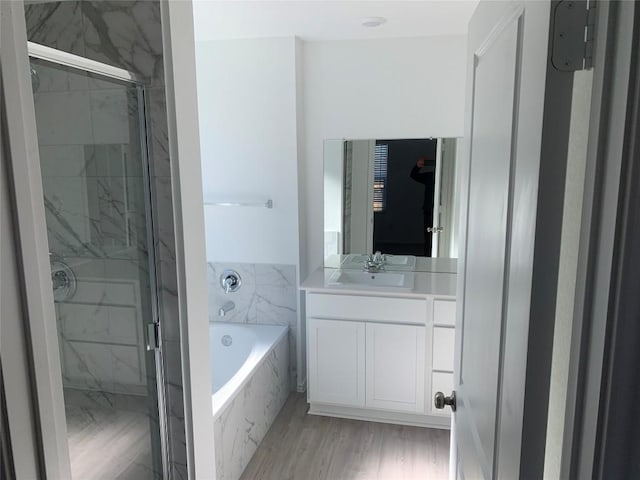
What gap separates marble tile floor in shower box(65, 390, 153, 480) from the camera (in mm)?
1640

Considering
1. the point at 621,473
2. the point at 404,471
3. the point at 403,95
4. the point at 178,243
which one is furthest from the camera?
the point at 403,95

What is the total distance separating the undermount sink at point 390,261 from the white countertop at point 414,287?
138mm

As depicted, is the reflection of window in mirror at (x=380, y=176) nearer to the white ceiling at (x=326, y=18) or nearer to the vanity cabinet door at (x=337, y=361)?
the white ceiling at (x=326, y=18)

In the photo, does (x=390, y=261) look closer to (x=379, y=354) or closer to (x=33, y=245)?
(x=379, y=354)

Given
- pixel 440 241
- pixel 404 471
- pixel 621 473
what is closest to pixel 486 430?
A: pixel 621 473

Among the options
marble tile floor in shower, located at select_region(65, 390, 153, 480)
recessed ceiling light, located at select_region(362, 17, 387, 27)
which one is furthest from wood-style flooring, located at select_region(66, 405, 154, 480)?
recessed ceiling light, located at select_region(362, 17, 387, 27)

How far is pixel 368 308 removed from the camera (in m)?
2.91

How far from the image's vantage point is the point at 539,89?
2.28 feet

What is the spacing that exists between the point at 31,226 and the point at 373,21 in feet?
8.06

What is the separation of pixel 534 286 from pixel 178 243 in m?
1.15

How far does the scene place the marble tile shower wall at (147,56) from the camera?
1.50 metres

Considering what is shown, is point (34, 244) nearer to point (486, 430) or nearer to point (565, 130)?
point (565, 130)

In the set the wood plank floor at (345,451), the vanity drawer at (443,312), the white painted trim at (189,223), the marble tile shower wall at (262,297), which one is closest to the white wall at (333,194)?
the marble tile shower wall at (262,297)

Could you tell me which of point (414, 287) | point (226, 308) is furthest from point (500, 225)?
point (226, 308)
